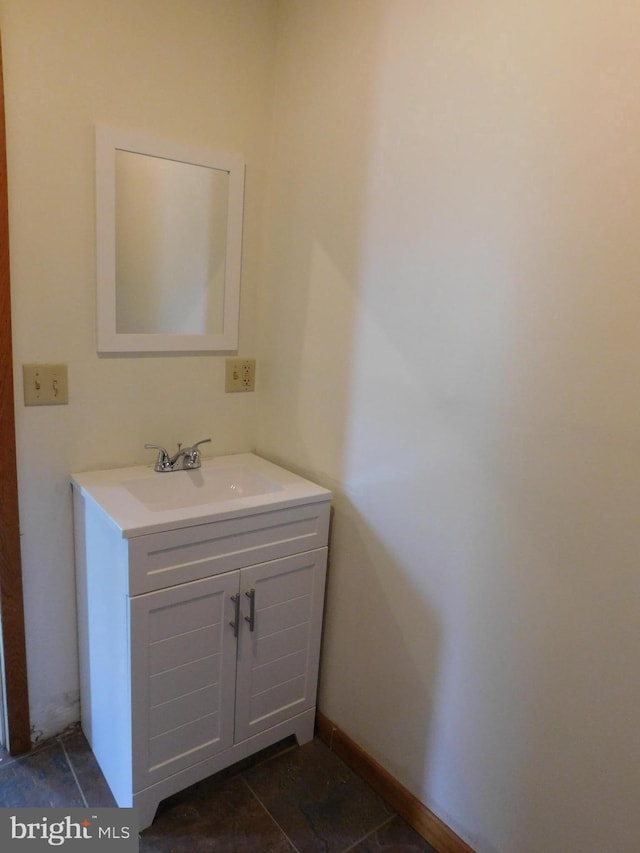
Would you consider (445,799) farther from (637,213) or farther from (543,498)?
(637,213)

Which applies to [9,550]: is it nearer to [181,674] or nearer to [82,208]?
[181,674]

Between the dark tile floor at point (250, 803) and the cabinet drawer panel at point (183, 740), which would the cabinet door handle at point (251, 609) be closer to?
the cabinet drawer panel at point (183, 740)

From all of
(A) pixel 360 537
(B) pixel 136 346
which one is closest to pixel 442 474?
(A) pixel 360 537

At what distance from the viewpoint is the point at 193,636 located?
1463 millimetres

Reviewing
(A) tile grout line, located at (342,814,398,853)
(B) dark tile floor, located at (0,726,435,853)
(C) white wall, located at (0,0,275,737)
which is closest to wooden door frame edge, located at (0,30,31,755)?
(C) white wall, located at (0,0,275,737)

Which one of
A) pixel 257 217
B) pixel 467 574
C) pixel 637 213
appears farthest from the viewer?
pixel 257 217

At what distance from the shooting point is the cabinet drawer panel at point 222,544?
52.7 inches

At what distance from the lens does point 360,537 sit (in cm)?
165

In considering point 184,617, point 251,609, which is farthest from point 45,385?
point 251,609

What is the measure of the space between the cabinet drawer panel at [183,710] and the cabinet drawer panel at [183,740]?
16mm

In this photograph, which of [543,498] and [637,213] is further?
[543,498]

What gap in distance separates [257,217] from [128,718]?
60.7 inches

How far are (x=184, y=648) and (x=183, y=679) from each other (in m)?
0.09

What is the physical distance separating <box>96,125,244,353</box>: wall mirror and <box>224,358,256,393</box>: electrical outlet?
0.06 m
